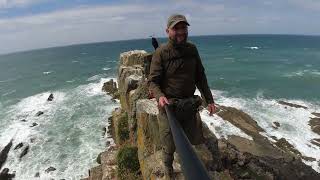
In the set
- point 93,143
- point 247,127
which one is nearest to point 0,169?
point 93,143

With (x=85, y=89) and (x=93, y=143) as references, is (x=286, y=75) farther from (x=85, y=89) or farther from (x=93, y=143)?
(x=93, y=143)

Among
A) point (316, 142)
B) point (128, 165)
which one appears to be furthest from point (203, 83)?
point (316, 142)

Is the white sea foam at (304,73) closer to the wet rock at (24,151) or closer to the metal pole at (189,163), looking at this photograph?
the wet rock at (24,151)

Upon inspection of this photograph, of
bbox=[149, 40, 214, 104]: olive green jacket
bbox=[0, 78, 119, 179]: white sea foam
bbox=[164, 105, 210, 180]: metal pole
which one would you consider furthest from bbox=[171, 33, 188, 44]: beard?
bbox=[0, 78, 119, 179]: white sea foam

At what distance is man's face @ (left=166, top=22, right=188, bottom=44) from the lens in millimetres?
6809

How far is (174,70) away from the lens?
749 centimetres

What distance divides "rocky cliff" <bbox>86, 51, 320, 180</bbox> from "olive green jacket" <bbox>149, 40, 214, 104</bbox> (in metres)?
2.50

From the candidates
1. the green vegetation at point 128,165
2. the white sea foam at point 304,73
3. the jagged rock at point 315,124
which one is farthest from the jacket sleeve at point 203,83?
the white sea foam at point 304,73

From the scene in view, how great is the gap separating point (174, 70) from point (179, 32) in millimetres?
924

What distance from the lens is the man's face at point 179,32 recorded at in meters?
6.81

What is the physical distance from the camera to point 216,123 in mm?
43906

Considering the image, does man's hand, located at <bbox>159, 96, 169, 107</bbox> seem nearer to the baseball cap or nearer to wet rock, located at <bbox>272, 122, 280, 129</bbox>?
the baseball cap

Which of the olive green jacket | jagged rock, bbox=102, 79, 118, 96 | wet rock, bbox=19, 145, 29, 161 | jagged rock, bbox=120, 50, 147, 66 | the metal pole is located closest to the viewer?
the metal pole

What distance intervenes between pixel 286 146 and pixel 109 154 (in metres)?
24.6
